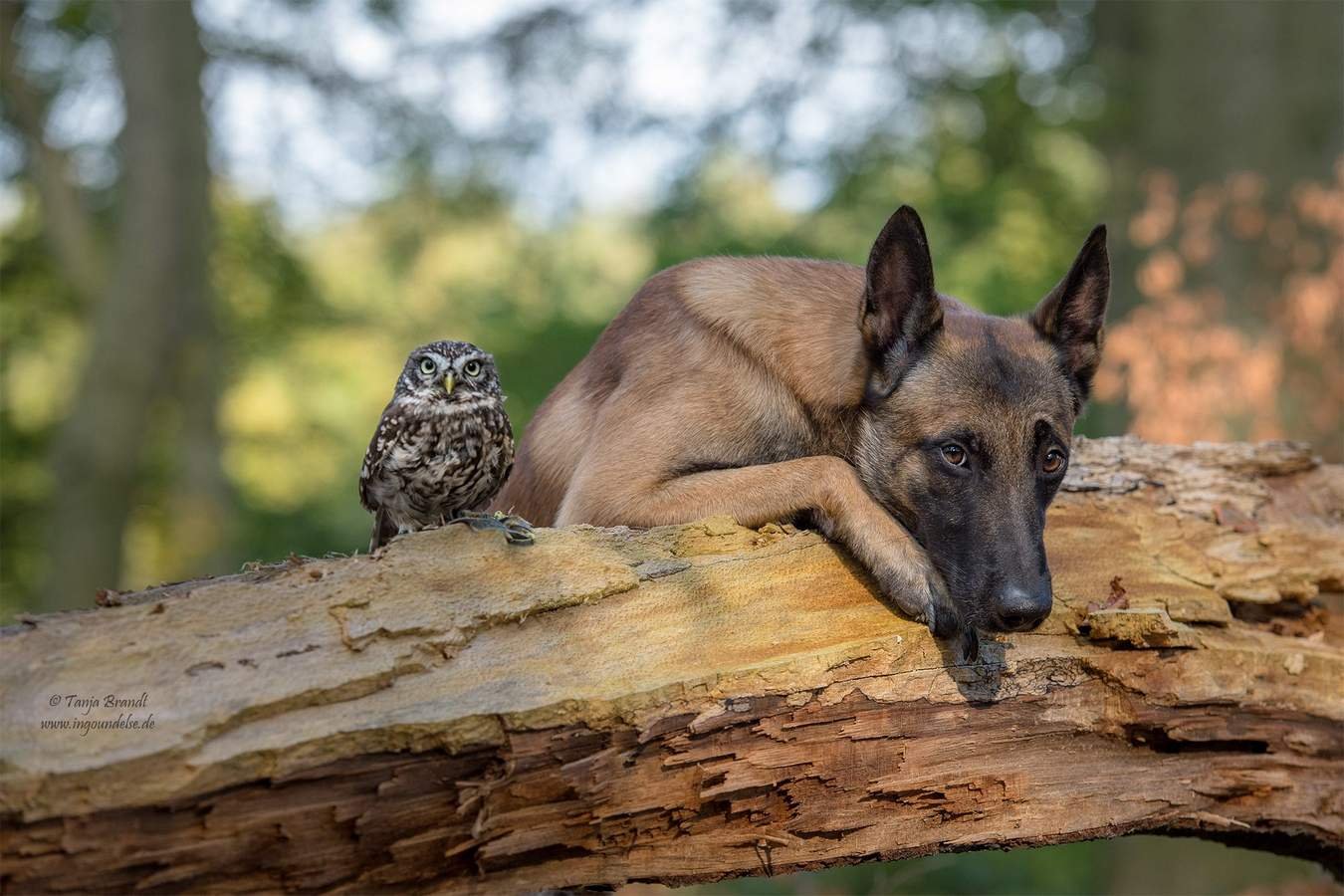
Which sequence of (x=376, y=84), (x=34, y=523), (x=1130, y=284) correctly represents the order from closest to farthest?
(x=1130, y=284) < (x=376, y=84) < (x=34, y=523)

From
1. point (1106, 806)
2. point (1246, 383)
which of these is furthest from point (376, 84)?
point (1106, 806)

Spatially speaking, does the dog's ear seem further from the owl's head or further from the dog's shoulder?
the owl's head

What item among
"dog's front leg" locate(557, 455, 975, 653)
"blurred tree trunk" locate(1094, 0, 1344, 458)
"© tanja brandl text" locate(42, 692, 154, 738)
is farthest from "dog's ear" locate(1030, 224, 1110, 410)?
"blurred tree trunk" locate(1094, 0, 1344, 458)

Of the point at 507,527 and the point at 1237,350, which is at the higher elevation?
the point at 507,527

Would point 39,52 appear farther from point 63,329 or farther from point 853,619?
point 853,619

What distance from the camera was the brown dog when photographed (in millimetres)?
4016

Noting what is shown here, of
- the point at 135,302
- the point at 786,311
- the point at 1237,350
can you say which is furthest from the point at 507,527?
the point at 135,302

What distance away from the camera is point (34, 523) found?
55.1 feet

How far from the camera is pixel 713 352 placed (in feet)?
15.2

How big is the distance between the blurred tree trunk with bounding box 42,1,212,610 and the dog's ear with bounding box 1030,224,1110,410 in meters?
8.58

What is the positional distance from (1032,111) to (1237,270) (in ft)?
11.2

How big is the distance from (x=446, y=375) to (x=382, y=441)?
34 centimetres

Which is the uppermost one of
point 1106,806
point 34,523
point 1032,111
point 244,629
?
point 1032,111

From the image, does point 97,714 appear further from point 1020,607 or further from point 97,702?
point 1020,607
